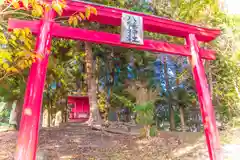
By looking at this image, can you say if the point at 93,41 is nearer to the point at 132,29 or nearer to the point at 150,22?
the point at 132,29

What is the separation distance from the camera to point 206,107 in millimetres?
4562

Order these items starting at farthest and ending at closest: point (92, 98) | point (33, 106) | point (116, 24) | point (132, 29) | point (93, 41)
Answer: point (92, 98)
point (116, 24)
point (132, 29)
point (93, 41)
point (33, 106)

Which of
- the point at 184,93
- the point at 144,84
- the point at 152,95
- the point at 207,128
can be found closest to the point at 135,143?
the point at 152,95

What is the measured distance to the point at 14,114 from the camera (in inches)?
294

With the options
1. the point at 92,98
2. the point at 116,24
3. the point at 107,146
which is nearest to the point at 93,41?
the point at 116,24

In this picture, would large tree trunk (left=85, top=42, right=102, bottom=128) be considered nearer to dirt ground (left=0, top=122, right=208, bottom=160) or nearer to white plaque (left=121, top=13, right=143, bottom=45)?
dirt ground (left=0, top=122, right=208, bottom=160)

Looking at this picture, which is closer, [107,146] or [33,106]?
[33,106]

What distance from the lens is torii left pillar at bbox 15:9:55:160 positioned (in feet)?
9.32

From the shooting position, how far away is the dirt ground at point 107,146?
5409 millimetres

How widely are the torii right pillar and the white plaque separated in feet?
5.33

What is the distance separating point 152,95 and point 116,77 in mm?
3235

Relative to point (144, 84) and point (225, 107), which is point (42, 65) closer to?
point (144, 84)

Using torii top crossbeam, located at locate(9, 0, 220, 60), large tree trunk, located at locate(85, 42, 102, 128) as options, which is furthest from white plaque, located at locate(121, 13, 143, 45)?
large tree trunk, located at locate(85, 42, 102, 128)

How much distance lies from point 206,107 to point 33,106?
3.85 m
